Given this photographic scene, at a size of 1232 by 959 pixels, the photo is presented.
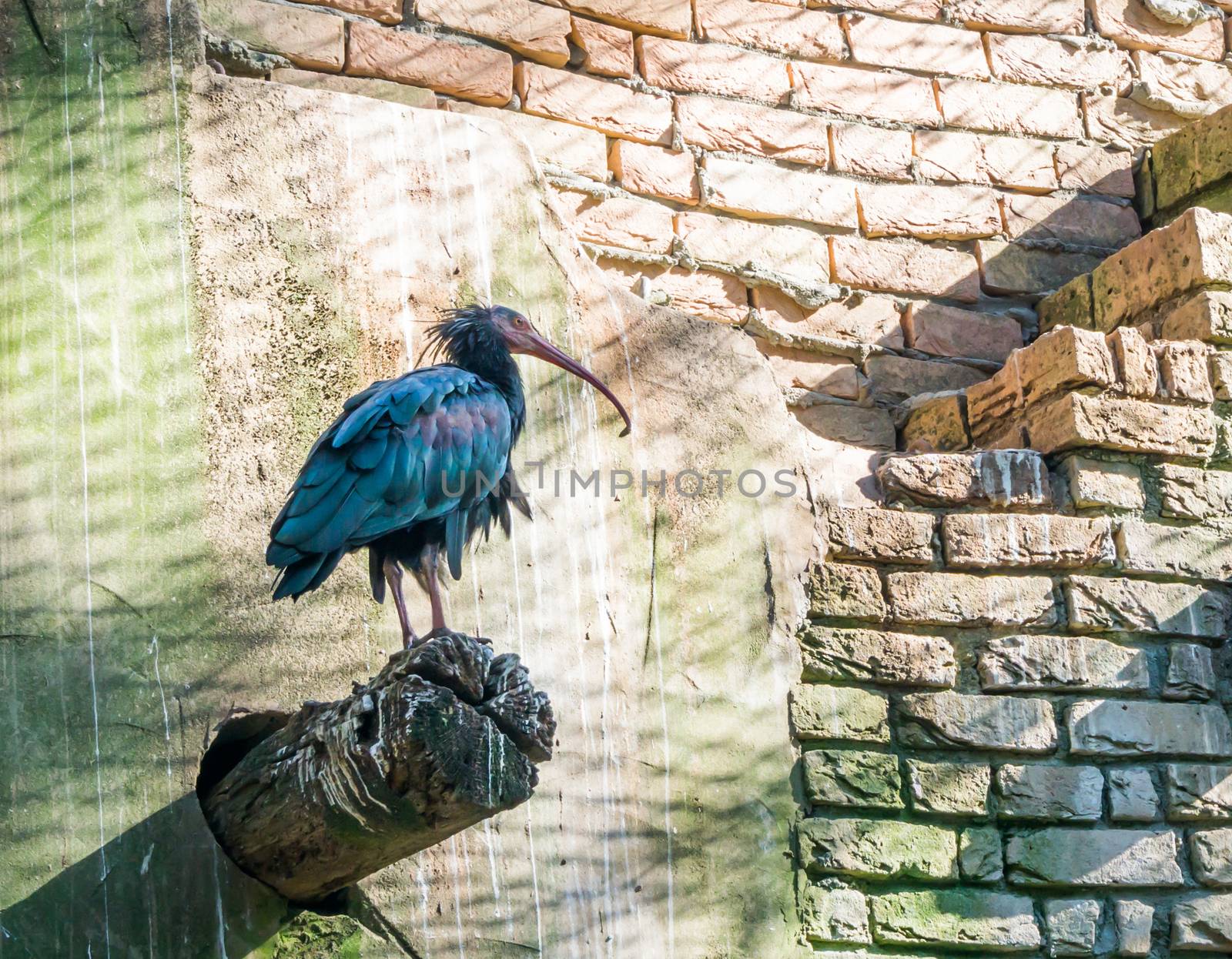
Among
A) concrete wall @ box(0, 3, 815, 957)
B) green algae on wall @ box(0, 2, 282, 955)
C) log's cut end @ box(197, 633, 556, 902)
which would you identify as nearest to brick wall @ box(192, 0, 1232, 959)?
concrete wall @ box(0, 3, 815, 957)

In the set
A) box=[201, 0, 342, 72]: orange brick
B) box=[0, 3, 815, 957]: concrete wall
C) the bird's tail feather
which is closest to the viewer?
the bird's tail feather

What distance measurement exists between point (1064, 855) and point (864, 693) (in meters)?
0.61

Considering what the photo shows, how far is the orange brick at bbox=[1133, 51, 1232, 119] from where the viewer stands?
530 centimetres

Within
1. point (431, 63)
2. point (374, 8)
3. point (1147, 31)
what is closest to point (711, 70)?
point (431, 63)

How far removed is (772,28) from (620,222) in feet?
2.87

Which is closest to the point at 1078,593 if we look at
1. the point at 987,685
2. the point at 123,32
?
the point at 987,685

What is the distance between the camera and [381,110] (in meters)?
3.93

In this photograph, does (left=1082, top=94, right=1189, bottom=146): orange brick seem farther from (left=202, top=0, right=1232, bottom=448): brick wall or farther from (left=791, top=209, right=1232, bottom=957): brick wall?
(left=791, top=209, right=1232, bottom=957): brick wall

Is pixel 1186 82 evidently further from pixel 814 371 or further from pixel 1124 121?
pixel 814 371

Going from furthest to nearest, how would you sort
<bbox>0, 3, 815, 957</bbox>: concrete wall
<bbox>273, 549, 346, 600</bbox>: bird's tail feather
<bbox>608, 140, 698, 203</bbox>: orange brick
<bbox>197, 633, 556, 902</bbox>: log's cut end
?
<bbox>608, 140, 698, 203</bbox>: orange brick < <bbox>0, 3, 815, 957</bbox>: concrete wall < <bbox>273, 549, 346, 600</bbox>: bird's tail feather < <bbox>197, 633, 556, 902</bbox>: log's cut end

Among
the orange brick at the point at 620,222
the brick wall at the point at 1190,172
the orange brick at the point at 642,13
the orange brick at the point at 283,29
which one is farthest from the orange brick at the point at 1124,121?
the orange brick at the point at 283,29

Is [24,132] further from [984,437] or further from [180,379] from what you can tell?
[984,437]

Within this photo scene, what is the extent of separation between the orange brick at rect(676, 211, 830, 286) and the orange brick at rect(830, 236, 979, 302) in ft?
0.22

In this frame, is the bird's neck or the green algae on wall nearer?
the green algae on wall
